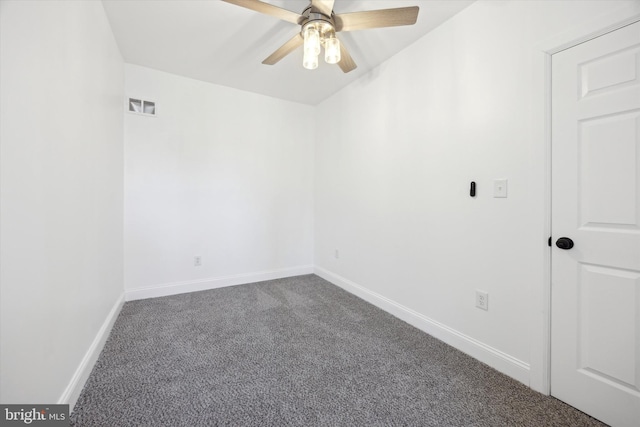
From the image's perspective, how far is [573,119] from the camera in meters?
1.44

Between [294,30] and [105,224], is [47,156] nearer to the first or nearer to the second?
[105,224]

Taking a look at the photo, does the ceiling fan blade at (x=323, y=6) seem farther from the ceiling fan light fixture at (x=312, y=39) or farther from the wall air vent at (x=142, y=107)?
the wall air vent at (x=142, y=107)

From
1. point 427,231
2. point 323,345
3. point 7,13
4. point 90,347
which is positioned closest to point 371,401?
point 323,345

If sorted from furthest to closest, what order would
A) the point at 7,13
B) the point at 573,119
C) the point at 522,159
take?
the point at 522,159
the point at 573,119
the point at 7,13

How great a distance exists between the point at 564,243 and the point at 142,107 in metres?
3.85

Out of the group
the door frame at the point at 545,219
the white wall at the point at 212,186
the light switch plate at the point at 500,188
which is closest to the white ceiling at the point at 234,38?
the white wall at the point at 212,186

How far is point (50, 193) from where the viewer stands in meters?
1.21

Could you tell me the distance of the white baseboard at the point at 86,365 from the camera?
4.43 ft

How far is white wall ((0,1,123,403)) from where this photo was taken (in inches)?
36.9

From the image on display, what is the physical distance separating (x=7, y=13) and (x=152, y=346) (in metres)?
2.01

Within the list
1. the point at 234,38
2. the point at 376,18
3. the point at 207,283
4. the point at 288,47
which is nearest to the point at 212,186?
the point at 207,283

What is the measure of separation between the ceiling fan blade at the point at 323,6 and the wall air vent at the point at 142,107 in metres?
2.26

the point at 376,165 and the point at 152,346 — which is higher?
the point at 376,165

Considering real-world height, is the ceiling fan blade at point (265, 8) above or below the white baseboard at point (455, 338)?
above
